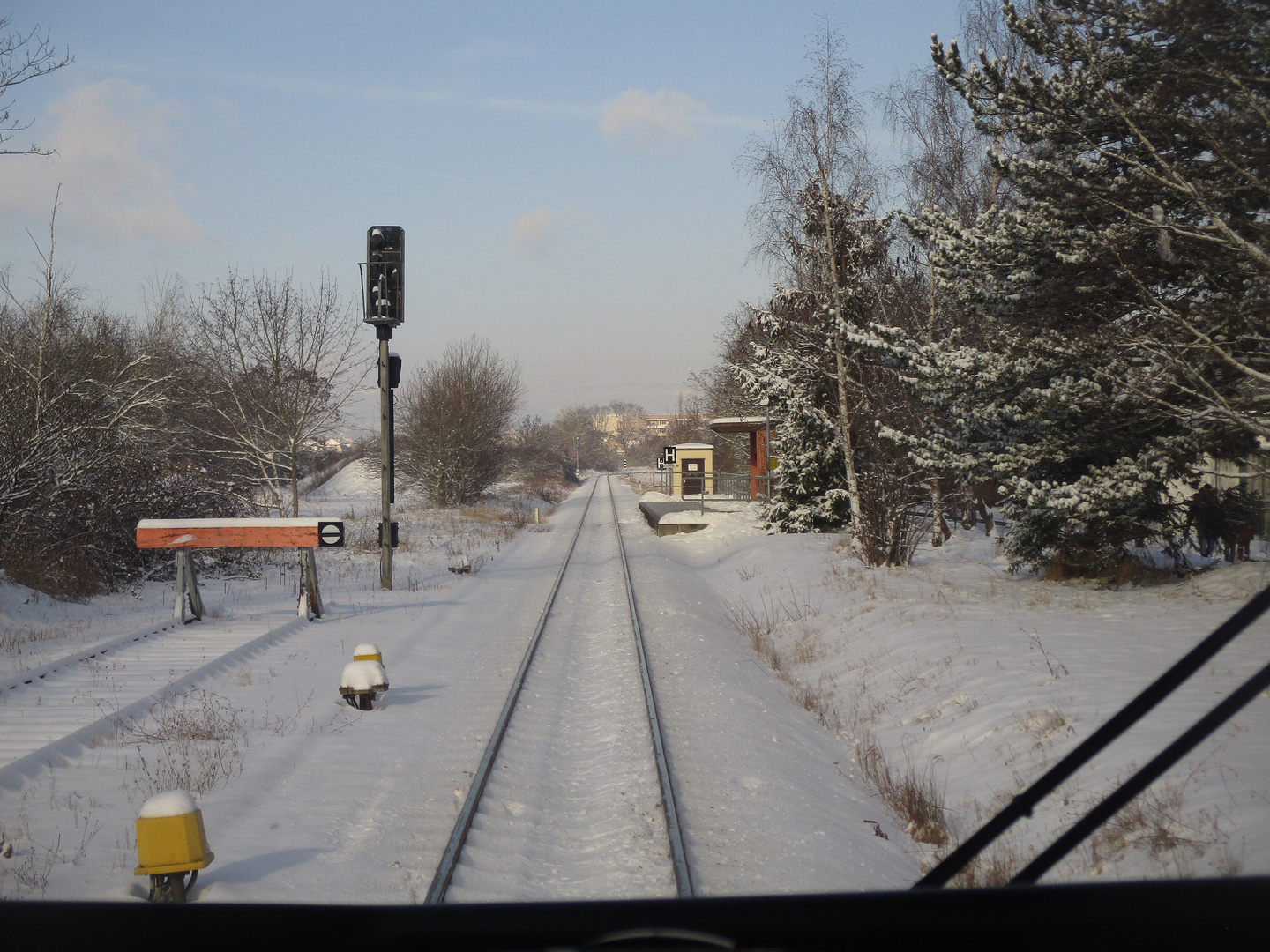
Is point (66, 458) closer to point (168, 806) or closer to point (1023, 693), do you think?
point (168, 806)

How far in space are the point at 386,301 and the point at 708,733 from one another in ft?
34.7

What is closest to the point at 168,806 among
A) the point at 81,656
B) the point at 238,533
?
the point at 81,656

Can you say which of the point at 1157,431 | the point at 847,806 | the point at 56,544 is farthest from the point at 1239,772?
the point at 56,544

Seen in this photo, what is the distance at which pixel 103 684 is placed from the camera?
834 cm

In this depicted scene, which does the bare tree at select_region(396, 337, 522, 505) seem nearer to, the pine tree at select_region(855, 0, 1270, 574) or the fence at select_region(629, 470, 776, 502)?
the fence at select_region(629, 470, 776, 502)

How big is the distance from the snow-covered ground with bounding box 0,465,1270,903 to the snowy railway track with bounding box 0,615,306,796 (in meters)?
0.09

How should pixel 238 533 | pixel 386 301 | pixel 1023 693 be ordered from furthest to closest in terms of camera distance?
1. pixel 386 301
2. pixel 238 533
3. pixel 1023 693

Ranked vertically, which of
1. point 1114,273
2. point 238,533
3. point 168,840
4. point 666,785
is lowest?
point 666,785

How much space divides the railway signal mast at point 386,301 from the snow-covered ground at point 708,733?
3.25 m

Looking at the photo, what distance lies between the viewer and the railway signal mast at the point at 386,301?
14945mm

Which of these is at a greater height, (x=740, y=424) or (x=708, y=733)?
(x=740, y=424)

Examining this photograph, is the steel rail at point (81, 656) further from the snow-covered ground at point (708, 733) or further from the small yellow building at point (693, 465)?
the small yellow building at point (693, 465)

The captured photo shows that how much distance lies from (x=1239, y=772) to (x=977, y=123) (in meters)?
10.9

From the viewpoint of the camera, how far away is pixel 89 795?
5.68 metres
